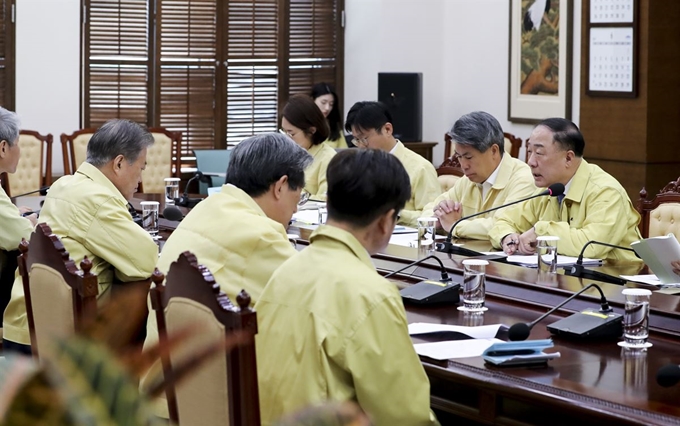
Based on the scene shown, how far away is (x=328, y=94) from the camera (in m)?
7.38

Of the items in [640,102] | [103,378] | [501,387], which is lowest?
[501,387]

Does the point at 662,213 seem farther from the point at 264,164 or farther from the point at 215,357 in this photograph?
the point at 215,357

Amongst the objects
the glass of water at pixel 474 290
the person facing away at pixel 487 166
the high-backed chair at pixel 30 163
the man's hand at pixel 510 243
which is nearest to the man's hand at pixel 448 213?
the person facing away at pixel 487 166

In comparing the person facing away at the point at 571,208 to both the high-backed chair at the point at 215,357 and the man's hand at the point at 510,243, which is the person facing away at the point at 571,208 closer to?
the man's hand at the point at 510,243

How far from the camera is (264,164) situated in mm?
2631

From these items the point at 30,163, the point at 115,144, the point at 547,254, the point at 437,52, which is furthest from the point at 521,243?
the point at 437,52

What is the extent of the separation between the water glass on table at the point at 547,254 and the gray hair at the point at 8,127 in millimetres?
2173

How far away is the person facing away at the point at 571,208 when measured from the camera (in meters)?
3.71

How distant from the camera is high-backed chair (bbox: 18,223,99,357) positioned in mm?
2348

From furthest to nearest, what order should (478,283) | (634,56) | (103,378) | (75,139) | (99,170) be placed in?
(75,139), (634,56), (99,170), (478,283), (103,378)

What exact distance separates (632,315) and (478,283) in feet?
1.56

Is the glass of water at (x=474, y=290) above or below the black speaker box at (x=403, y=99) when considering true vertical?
below

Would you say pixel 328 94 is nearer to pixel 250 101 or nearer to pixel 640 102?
pixel 250 101

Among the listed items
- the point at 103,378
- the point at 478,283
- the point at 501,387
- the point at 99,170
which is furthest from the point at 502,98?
the point at 103,378
